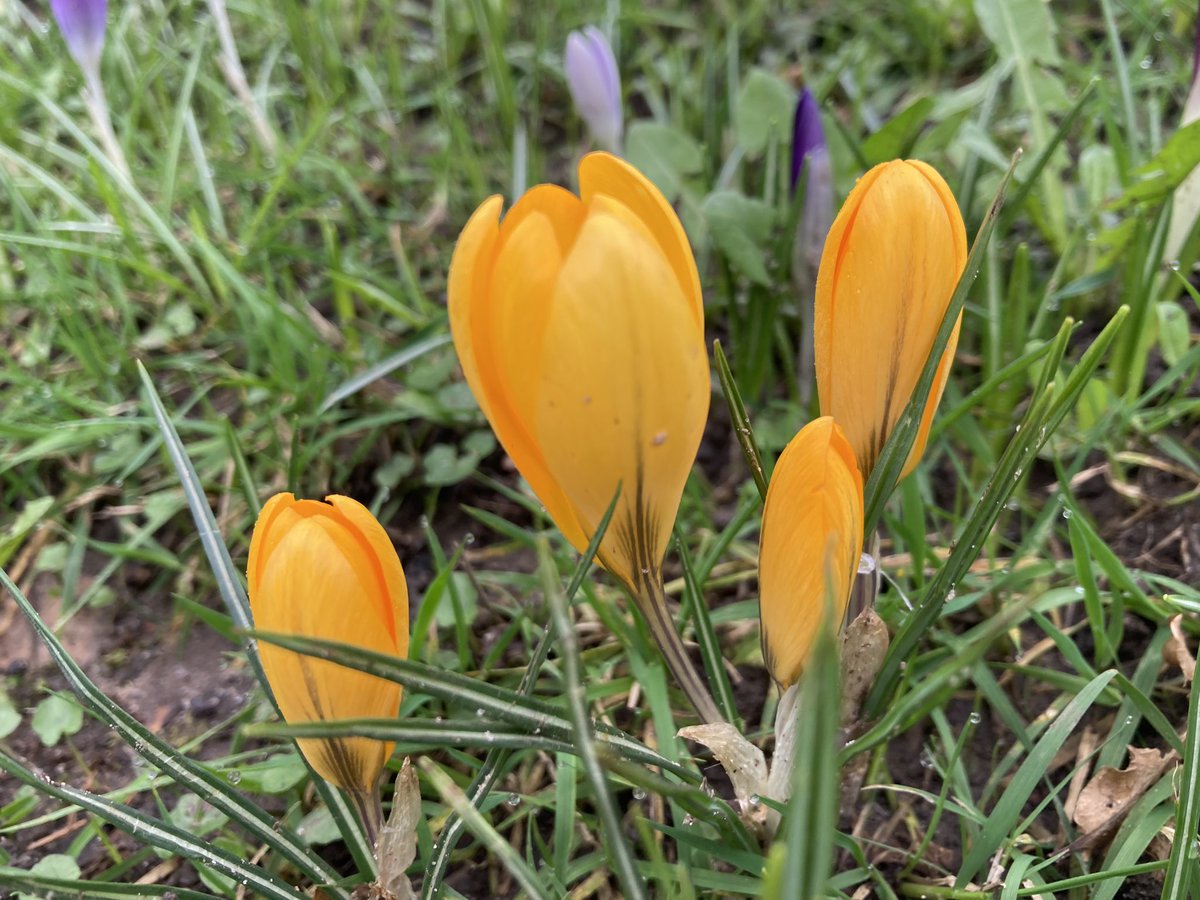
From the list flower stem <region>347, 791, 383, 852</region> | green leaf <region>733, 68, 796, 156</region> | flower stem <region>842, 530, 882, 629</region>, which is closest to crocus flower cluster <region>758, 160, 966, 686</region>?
flower stem <region>842, 530, 882, 629</region>

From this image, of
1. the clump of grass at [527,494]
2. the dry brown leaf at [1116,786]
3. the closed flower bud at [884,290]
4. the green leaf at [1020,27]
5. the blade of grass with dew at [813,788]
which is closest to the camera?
the blade of grass with dew at [813,788]

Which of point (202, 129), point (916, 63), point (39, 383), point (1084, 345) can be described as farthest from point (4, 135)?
point (1084, 345)

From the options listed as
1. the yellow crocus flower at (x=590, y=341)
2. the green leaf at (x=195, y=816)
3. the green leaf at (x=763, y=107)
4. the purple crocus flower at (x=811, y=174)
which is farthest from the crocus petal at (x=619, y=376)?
the green leaf at (x=763, y=107)

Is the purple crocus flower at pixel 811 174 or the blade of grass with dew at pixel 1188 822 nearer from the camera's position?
the blade of grass with dew at pixel 1188 822

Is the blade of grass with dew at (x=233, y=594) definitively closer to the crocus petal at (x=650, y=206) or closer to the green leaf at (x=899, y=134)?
the crocus petal at (x=650, y=206)

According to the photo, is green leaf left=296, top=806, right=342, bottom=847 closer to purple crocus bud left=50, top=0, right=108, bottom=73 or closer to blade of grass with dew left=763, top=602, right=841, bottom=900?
blade of grass with dew left=763, top=602, right=841, bottom=900

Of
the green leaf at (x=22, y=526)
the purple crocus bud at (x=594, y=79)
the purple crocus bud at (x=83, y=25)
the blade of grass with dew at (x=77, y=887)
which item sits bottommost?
the green leaf at (x=22, y=526)

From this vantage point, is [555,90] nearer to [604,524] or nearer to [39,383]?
[39,383]
